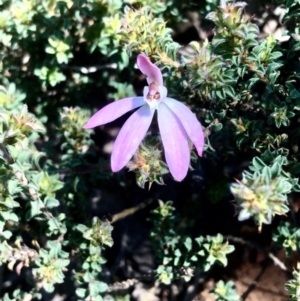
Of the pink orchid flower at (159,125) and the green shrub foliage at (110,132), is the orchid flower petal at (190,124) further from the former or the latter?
the green shrub foliage at (110,132)

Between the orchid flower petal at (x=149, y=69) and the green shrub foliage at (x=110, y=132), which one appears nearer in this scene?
the orchid flower petal at (x=149, y=69)

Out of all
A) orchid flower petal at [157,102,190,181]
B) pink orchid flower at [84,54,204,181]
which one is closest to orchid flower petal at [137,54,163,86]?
pink orchid flower at [84,54,204,181]

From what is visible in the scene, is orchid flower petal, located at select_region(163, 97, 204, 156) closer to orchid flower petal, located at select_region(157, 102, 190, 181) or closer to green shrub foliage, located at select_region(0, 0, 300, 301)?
orchid flower petal, located at select_region(157, 102, 190, 181)

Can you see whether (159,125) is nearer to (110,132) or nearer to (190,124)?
(190,124)

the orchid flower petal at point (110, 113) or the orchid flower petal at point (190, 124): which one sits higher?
the orchid flower petal at point (110, 113)

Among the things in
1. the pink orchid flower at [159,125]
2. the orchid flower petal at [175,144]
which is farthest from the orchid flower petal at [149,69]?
the orchid flower petal at [175,144]
